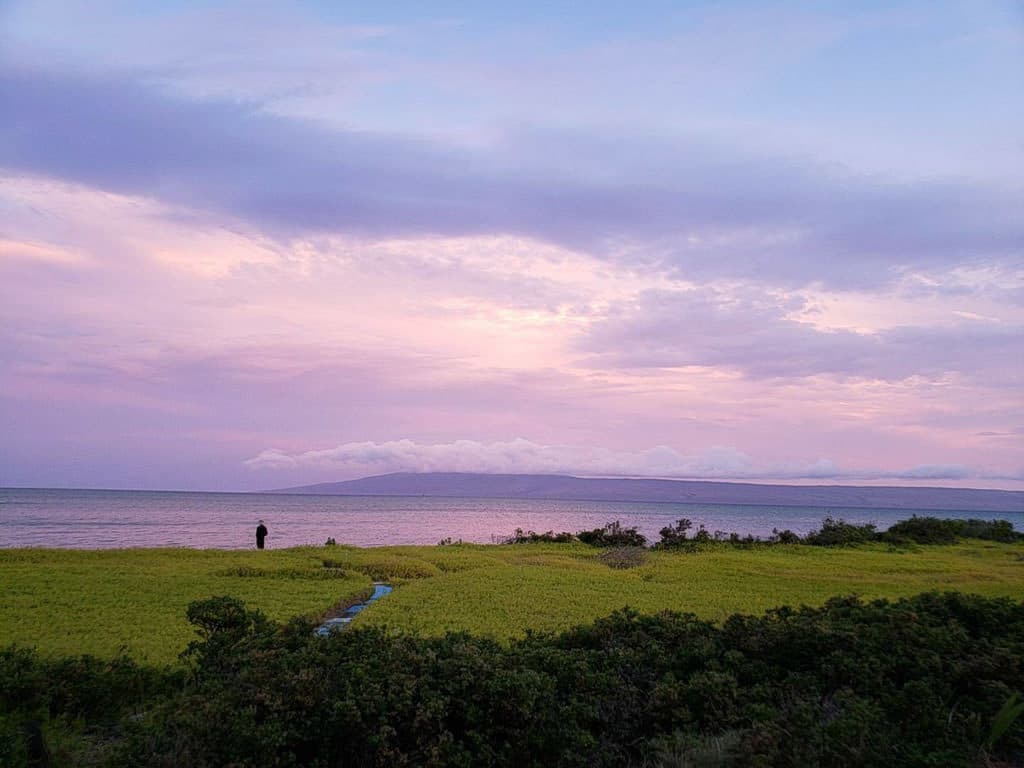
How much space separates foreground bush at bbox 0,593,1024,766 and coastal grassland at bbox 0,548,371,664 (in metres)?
4.03

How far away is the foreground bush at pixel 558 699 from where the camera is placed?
5.81 meters

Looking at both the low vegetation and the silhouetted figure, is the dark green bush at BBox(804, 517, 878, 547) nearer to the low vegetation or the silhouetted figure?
the low vegetation

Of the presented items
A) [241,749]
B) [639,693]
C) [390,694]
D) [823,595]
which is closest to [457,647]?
[390,694]

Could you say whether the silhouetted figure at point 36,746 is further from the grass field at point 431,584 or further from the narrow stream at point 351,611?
the narrow stream at point 351,611

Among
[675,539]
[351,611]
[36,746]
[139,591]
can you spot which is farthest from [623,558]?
[36,746]

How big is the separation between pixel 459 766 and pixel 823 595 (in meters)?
16.0

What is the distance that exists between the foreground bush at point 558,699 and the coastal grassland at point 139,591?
13.2 feet

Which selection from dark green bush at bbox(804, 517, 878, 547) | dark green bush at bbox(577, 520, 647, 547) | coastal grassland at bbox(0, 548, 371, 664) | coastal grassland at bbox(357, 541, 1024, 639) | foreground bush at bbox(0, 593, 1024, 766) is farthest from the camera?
dark green bush at bbox(804, 517, 878, 547)

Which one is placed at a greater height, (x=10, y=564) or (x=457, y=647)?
(x=457, y=647)

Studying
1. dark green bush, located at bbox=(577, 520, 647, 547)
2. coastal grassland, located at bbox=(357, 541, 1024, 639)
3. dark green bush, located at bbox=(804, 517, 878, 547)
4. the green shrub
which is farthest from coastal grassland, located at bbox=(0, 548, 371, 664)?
dark green bush, located at bbox=(804, 517, 878, 547)

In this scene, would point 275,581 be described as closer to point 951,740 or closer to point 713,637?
point 713,637

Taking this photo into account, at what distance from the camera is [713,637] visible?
907 cm

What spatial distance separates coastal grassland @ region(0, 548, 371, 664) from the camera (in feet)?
42.8

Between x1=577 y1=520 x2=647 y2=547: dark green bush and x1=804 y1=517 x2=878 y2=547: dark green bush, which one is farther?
x1=804 y1=517 x2=878 y2=547: dark green bush
